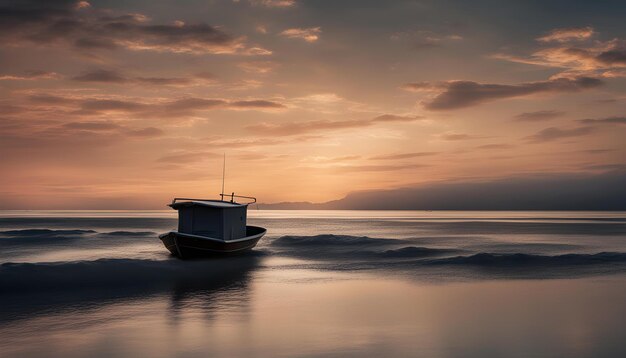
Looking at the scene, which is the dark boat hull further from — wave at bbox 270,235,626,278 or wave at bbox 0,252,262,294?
wave at bbox 270,235,626,278

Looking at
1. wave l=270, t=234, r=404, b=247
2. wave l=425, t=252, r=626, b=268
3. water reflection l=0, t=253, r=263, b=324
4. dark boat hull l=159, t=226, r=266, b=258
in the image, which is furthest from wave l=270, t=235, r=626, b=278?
water reflection l=0, t=253, r=263, b=324

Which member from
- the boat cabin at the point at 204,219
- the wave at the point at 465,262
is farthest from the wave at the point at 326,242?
the boat cabin at the point at 204,219

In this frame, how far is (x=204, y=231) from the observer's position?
3838 centimetres

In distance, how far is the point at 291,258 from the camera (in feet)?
146

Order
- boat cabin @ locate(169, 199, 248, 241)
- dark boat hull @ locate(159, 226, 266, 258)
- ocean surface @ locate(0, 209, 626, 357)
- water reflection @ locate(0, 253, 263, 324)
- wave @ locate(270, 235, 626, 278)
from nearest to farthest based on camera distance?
1. ocean surface @ locate(0, 209, 626, 357)
2. water reflection @ locate(0, 253, 263, 324)
3. wave @ locate(270, 235, 626, 278)
4. dark boat hull @ locate(159, 226, 266, 258)
5. boat cabin @ locate(169, 199, 248, 241)

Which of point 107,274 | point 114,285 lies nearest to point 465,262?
point 114,285

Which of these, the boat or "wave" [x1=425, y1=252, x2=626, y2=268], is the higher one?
the boat

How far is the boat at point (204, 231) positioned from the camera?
36.3 meters

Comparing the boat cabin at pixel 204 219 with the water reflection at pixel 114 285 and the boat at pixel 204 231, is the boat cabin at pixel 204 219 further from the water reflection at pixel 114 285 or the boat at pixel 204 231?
the water reflection at pixel 114 285

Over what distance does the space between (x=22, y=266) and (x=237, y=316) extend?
15905mm

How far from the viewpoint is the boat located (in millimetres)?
36344

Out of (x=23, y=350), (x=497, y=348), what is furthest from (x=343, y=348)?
(x=23, y=350)

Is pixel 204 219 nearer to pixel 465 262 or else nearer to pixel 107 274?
pixel 107 274

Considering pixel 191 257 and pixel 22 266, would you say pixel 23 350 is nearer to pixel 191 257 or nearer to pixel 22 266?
pixel 22 266
